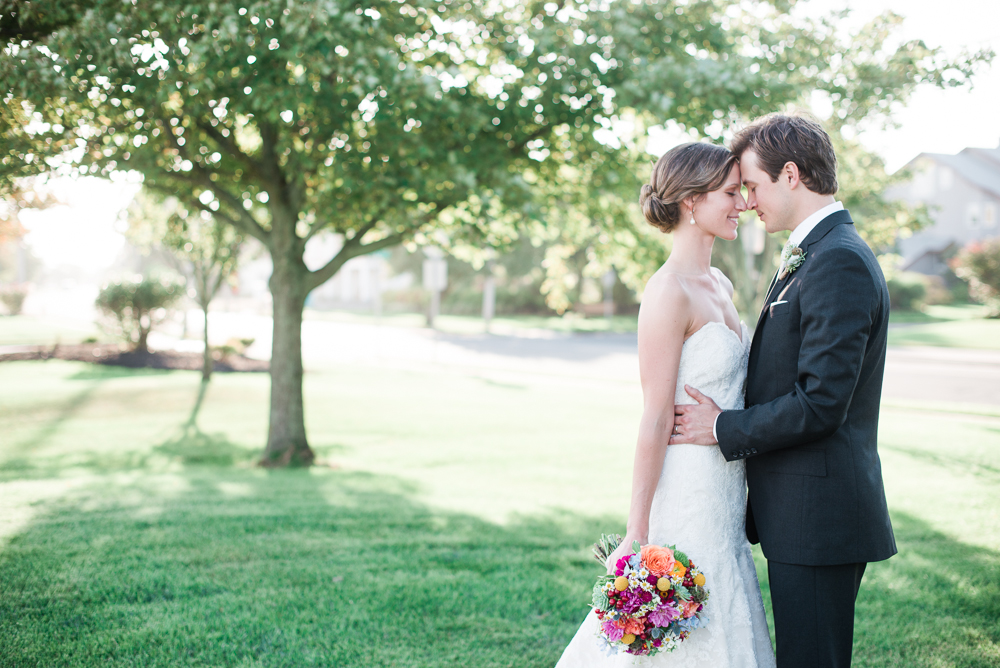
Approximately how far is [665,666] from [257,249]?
64.4 feet

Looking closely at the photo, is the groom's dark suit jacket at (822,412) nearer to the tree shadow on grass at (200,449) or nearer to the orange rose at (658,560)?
the orange rose at (658,560)

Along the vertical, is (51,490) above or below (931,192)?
below

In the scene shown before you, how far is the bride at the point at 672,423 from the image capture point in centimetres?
246

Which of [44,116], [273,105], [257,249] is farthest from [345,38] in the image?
[257,249]

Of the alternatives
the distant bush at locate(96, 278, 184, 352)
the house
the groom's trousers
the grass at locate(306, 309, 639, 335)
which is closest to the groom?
the groom's trousers

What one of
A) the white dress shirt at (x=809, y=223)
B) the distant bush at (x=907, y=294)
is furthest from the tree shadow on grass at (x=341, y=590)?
the distant bush at (x=907, y=294)

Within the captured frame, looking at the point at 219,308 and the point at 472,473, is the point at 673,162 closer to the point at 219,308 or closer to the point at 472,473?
the point at 472,473

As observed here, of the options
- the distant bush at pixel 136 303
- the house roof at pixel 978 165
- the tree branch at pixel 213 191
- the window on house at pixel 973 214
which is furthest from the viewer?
the house roof at pixel 978 165

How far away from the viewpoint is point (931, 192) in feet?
163

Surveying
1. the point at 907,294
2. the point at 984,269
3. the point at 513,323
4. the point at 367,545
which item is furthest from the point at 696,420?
the point at 907,294

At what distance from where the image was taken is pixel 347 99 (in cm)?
627

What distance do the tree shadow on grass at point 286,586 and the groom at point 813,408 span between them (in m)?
1.70

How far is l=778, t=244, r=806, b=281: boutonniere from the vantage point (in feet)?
7.71

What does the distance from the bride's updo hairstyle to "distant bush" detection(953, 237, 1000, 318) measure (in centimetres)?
3512
